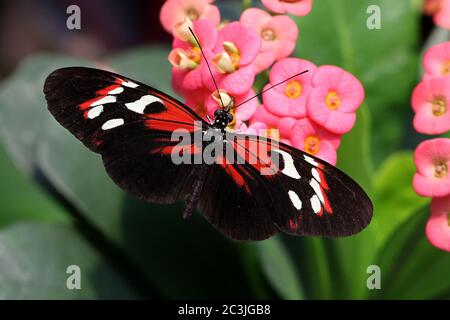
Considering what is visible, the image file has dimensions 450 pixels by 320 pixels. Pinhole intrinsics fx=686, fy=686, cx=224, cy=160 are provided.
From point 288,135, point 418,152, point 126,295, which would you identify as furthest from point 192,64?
point 126,295

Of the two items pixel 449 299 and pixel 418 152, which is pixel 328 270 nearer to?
pixel 449 299

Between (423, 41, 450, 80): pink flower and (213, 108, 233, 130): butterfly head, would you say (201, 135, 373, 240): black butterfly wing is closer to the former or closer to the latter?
(213, 108, 233, 130): butterfly head

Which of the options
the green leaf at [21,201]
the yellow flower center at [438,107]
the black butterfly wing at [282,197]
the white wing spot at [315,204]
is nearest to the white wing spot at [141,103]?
the black butterfly wing at [282,197]

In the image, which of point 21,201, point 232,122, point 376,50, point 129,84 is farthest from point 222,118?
point 21,201

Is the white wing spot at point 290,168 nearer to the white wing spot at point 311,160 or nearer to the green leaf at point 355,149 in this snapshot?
the white wing spot at point 311,160

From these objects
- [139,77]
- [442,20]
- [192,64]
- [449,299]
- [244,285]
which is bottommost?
[449,299]

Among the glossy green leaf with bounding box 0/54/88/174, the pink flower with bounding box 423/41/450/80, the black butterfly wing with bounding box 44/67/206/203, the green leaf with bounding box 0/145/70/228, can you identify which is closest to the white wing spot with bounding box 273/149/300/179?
the black butterfly wing with bounding box 44/67/206/203
